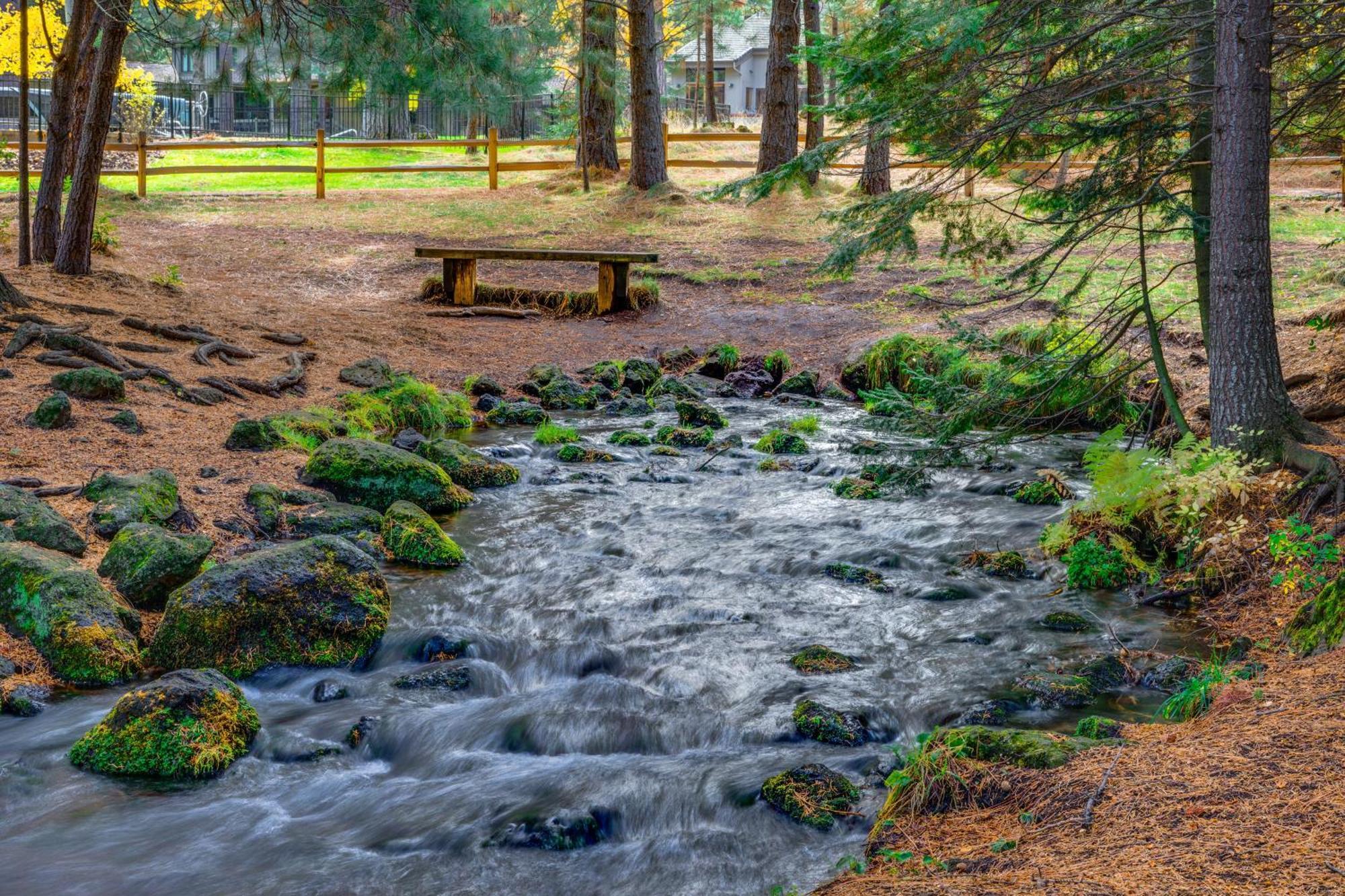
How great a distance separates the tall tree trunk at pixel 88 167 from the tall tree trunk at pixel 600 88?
38.9ft

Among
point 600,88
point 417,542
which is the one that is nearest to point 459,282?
point 600,88

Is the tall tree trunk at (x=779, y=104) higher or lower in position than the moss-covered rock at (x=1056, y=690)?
higher

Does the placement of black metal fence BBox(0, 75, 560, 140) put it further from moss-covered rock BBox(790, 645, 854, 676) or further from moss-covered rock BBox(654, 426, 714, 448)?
moss-covered rock BBox(790, 645, 854, 676)

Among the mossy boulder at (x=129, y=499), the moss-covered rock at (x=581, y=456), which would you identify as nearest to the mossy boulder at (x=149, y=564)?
the mossy boulder at (x=129, y=499)

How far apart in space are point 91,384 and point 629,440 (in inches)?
195

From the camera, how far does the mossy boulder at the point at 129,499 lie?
7345 mm

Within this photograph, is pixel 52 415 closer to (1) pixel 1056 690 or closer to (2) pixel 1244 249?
(1) pixel 1056 690

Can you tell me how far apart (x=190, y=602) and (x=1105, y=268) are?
1294 centimetres

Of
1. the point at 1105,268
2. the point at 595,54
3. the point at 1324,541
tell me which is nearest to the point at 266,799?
the point at 1324,541

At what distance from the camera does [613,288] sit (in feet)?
55.4

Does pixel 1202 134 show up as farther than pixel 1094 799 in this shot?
Yes

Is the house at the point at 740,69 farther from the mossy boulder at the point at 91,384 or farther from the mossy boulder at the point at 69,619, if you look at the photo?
the mossy boulder at the point at 69,619

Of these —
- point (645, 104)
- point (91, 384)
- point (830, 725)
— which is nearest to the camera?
point (830, 725)

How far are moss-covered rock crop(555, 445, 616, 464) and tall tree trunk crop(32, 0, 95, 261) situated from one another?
7.83 m
